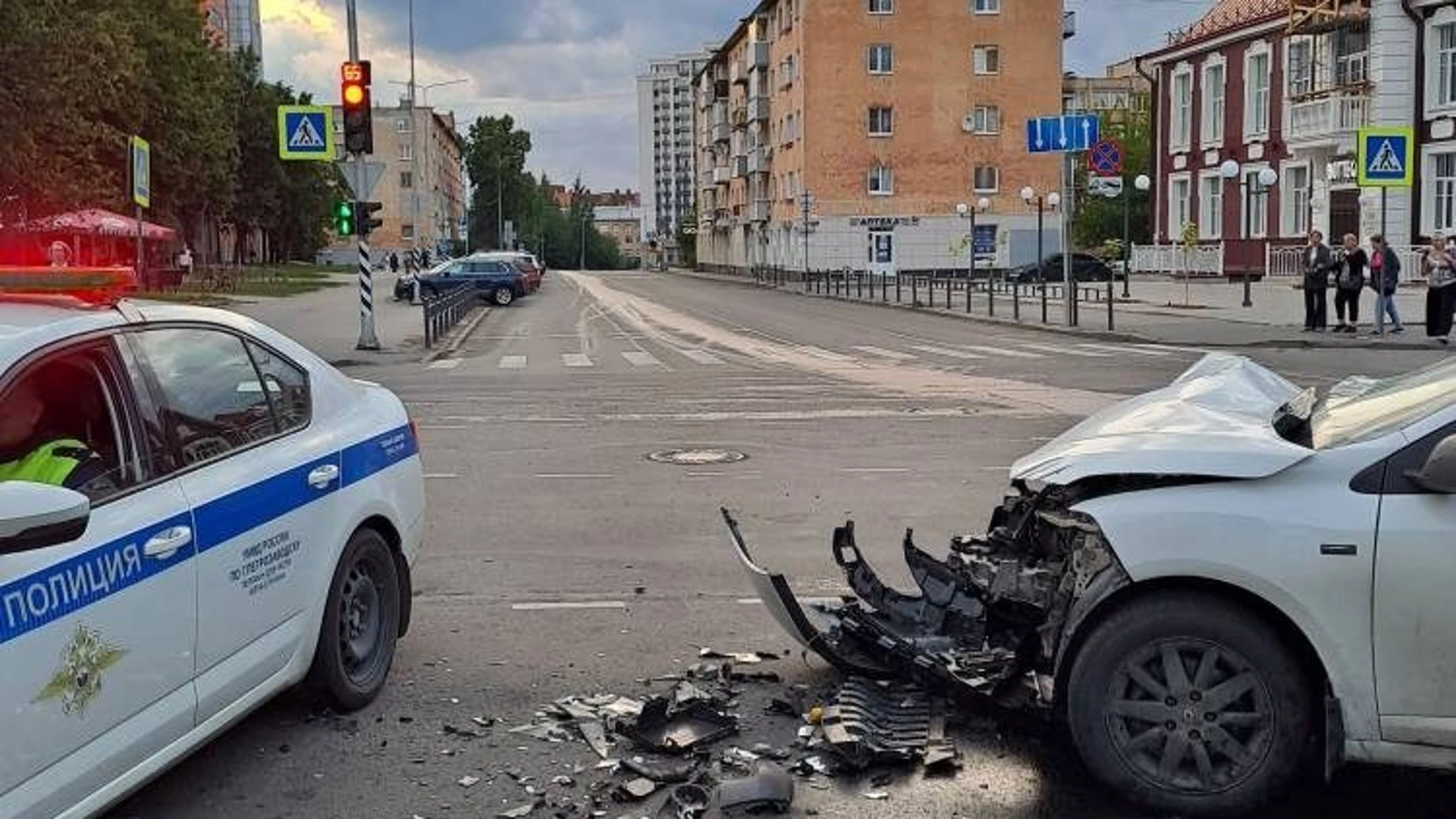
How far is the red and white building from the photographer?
41969 mm

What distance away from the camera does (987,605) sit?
500cm

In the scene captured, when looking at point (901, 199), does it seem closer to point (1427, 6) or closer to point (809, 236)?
point (809, 236)

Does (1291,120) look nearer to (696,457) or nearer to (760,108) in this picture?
(760,108)

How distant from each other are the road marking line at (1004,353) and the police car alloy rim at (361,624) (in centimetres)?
1816

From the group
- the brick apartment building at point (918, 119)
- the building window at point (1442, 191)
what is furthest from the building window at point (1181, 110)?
the brick apartment building at point (918, 119)

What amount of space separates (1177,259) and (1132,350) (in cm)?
3219

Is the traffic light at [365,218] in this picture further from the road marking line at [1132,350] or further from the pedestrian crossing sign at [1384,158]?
the pedestrian crossing sign at [1384,158]

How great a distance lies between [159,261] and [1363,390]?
6306cm

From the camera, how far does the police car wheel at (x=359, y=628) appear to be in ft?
16.9

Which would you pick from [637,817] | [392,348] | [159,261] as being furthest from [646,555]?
[159,261]

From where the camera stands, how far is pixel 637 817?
14.2 ft

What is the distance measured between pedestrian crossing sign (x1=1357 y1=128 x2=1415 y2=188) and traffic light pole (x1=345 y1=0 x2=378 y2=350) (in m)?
17.2

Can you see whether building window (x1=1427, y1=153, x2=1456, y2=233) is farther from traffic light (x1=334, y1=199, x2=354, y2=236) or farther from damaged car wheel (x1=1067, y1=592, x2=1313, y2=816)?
damaged car wheel (x1=1067, y1=592, x2=1313, y2=816)

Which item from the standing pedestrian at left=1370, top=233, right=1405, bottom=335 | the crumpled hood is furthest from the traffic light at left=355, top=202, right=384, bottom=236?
the crumpled hood
